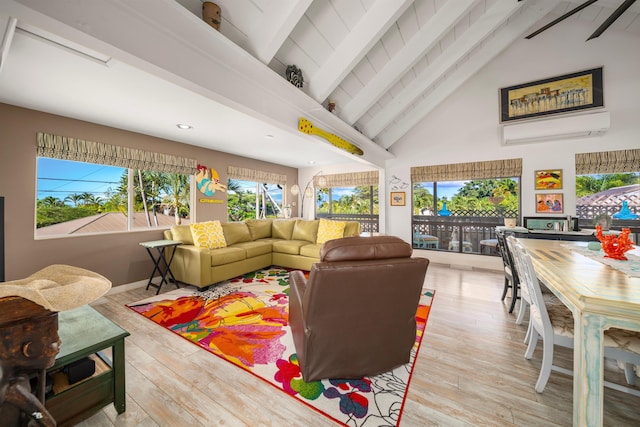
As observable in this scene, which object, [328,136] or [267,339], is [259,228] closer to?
[328,136]

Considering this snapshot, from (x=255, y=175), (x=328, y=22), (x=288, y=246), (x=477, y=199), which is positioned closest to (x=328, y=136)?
(x=328, y=22)

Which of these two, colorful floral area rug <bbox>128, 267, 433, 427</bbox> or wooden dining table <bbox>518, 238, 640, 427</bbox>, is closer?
wooden dining table <bbox>518, 238, 640, 427</bbox>

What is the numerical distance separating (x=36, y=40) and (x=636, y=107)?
6963mm

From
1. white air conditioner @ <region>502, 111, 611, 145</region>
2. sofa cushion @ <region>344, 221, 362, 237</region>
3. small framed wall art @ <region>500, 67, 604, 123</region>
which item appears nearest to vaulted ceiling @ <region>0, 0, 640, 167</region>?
small framed wall art @ <region>500, 67, 604, 123</region>

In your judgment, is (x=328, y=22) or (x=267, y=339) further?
(x=328, y=22)

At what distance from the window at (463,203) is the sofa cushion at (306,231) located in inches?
90.2

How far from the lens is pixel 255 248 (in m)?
4.33

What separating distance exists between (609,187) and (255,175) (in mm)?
6476

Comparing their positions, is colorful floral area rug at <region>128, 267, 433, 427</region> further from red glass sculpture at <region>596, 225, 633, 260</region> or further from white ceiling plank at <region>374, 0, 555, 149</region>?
white ceiling plank at <region>374, 0, 555, 149</region>

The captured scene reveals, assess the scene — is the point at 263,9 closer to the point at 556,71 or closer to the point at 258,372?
the point at 258,372

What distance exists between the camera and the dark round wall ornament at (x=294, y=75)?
2596 millimetres

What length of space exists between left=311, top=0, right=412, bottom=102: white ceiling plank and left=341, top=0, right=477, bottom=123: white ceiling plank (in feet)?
2.53

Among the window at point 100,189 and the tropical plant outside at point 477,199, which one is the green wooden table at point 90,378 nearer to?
the window at point 100,189

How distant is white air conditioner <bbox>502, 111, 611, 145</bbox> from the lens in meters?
3.61
